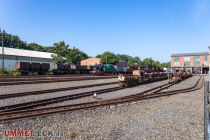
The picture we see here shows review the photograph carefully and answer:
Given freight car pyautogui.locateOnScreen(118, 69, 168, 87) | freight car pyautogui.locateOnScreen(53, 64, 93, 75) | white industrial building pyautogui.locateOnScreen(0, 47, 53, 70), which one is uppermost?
white industrial building pyautogui.locateOnScreen(0, 47, 53, 70)

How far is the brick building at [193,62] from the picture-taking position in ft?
349

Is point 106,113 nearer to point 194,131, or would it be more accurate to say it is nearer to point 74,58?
point 194,131

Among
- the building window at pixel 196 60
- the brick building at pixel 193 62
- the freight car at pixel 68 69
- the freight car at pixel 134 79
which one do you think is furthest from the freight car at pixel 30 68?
the building window at pixel 196 60

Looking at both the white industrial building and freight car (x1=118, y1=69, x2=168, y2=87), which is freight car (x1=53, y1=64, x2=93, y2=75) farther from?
freight car (x1=118, y1=69, x2=168, y2=87)

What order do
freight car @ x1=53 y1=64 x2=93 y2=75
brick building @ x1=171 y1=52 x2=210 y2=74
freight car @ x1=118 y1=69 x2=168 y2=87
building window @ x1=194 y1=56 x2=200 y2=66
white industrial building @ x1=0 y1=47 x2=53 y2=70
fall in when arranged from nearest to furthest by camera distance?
freight car @ x1=118 y1=69 x2=168 y2=87 < freight car @ x1=53 y1=64 x2=93 y2=75 < white industrial building @ x1=0 y1=47 x2=53 y2=70 < brick building @ x1=171 y1=52 x2=210 y2=74 < building window @ x1=194 y1=56 x2=200 y2=66

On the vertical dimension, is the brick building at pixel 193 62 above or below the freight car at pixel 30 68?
above

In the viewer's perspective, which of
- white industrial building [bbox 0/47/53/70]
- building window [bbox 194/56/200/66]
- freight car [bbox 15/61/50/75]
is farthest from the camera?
building window [bbox 194/56/200/66]

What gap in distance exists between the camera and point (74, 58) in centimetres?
6925

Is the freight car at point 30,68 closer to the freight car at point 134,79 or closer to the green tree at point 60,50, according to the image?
the green tree at point 60,50

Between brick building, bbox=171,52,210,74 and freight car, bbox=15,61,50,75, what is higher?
brick building, bbox=171,52,210,74

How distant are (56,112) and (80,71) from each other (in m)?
46.9

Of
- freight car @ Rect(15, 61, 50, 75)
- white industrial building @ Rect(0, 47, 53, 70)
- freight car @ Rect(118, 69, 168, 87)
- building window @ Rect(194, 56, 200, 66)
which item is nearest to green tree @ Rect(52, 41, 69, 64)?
white industrial building @ Rect(0, 47, 53, 70)

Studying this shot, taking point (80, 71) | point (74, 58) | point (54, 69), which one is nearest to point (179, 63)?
point (74, 58)

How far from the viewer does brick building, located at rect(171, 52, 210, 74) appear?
10625 cm
